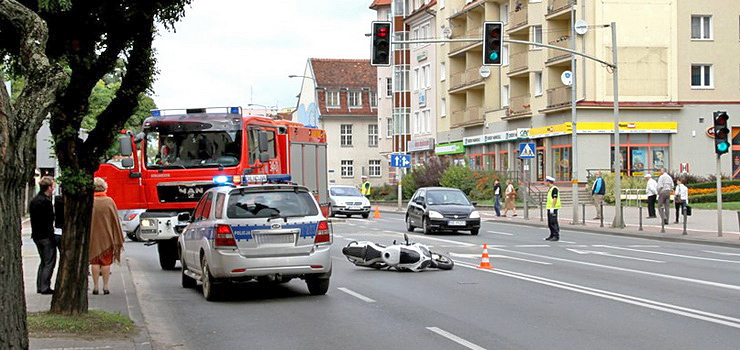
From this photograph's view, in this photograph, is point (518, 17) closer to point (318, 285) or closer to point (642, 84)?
point (642, 84)

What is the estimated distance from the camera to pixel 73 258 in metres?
11.2

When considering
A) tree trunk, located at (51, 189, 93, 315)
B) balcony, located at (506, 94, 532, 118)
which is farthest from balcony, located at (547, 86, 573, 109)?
tree trunk, located at (51, 189, 93, 315)

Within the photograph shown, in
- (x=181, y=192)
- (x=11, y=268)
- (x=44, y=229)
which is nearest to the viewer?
(x=11, y=268)

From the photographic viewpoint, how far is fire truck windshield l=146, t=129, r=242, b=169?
67.6 feet

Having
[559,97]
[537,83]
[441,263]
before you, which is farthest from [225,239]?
[537,83]

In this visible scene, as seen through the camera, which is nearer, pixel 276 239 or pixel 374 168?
pixel 276 239

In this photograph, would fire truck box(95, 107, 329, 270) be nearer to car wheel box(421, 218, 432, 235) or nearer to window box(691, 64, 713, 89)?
car wheel box(421, 218, 432, 235)

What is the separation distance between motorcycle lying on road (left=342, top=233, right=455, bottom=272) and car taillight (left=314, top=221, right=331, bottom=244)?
402 cm

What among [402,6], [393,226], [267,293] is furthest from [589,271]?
[402,6]

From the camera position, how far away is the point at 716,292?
1446cm

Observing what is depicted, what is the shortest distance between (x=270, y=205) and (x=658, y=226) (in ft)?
75.2

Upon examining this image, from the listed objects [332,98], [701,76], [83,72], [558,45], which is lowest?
[83,72]

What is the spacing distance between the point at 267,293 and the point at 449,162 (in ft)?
154

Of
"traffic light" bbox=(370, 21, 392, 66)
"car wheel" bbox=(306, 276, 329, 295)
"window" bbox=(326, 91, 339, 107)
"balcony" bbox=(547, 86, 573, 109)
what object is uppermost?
"window" bbox=(326, 91, 339, 107)
